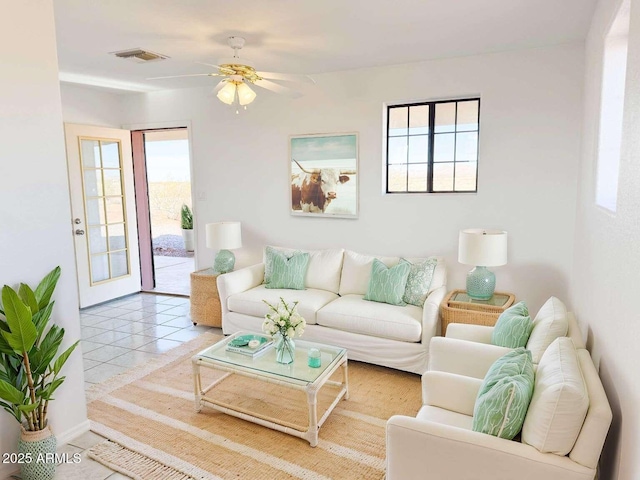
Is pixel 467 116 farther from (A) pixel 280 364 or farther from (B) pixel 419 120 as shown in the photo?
(A) pixel 280 364

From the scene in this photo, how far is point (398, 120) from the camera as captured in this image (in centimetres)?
415

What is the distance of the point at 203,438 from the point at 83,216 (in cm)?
355

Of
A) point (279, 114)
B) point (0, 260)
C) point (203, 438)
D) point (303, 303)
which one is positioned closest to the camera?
point (0, 260)

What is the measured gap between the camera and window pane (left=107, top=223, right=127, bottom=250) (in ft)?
17.7

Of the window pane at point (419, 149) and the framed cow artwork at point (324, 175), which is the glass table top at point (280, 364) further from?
the window pane at point (419, 149)

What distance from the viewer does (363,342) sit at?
3.43 metres

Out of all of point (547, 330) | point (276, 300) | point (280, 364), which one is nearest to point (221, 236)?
point (276, 300)

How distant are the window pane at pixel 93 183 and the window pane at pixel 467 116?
4.24m

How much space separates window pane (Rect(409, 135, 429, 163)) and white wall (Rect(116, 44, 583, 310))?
31cm

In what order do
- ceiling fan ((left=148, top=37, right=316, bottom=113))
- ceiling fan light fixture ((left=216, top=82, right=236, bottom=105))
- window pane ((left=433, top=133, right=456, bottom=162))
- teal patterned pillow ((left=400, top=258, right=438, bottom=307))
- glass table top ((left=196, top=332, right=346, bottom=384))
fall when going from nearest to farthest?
glass table top ((left=196, top=332, right=346, bottom=384)), ceiling fan ((left=148, top=37, right=316, bottom=113)), ceiling fan light fixture ((left=216, top=82, right=236, bottom=105)), teal patterned pillow ((left=400, top=258, right=438, bottom=307)), window pane ((left=433, top=133, right=456, bottom=162))

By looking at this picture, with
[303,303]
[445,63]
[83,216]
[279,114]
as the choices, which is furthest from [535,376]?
[83,216]

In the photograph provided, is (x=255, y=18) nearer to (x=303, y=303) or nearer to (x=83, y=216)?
(x=303, y=303)

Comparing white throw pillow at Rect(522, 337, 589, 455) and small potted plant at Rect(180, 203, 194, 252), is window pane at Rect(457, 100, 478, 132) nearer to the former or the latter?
white throw pillow at Rect(522, 337, 589, 455)

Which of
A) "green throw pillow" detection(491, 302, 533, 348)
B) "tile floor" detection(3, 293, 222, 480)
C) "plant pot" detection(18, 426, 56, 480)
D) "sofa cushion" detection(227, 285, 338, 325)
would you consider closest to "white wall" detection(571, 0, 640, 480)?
"green throw pillow" detection(491, 302, 533, 348)
